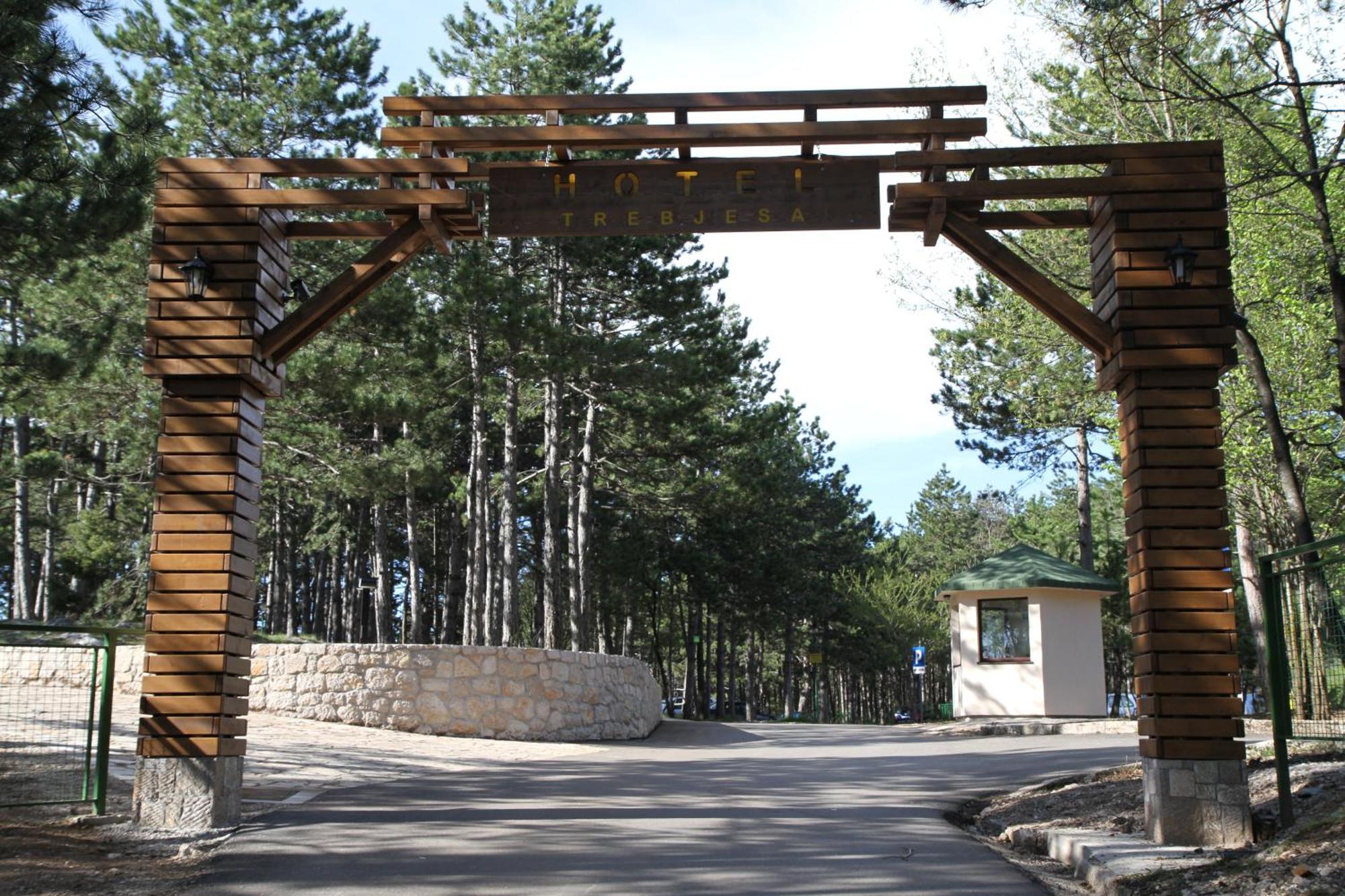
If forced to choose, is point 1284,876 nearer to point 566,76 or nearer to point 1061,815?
point 1061,815

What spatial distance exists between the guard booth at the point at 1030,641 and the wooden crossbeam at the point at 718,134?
14704 mm

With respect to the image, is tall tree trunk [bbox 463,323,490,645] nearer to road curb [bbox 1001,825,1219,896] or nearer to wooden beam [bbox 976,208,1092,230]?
wooden beam [bbox 976,208,1092,230]

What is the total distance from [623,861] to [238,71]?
17.6 meters

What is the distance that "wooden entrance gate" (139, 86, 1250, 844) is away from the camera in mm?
7320

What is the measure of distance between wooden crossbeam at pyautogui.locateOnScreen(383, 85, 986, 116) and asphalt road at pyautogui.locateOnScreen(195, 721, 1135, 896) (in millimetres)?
4815

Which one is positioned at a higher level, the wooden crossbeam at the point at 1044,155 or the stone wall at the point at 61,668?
the wooden crossbeam at the point at 1044,155

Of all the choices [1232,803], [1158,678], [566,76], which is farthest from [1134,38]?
[566,76]

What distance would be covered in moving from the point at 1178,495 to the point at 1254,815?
2.02 meters

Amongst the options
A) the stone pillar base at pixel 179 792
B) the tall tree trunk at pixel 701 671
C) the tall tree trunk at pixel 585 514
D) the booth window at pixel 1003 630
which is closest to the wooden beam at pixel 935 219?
the stone pillar base at pixel 179 792

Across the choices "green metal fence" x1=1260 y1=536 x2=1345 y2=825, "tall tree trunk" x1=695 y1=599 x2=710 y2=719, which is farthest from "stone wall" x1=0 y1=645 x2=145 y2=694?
"tall tree trunk" x1=695 y1=599 x2=710 y2=719

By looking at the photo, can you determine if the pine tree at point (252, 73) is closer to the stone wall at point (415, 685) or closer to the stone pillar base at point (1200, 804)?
the stone wall at point (415, 685)

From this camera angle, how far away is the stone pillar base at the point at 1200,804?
6898mm

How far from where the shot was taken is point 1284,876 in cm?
554

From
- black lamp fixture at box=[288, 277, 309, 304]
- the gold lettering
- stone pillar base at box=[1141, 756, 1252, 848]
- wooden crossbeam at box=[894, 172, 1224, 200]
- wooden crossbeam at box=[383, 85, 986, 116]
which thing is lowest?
stone pillar base at box=[1141, 756, 1252, 848]
